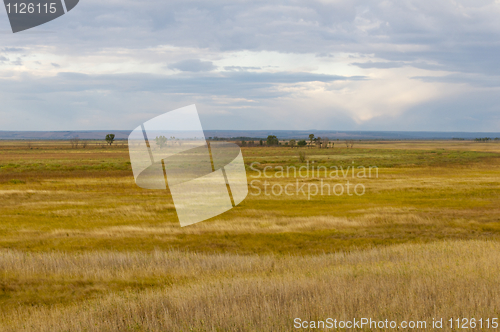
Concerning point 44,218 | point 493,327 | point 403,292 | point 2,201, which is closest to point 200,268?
point 403,292

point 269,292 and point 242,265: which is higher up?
point 269,292

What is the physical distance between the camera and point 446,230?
19.1 metres

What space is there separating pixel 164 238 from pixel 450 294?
1343cm

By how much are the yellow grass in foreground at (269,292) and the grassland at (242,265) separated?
37 mm

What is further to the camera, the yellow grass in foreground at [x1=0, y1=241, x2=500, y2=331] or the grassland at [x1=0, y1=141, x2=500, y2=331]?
the grassland at [x1=0, y1=141, x2=500, y2=331]

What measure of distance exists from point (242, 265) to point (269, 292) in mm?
3890

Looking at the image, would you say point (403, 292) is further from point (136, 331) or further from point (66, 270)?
point (66, 270)

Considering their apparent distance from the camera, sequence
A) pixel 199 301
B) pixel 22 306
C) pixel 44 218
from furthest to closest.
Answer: pixel 44 218, pixel 22 306, pixel 199 301

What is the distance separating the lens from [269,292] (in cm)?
853

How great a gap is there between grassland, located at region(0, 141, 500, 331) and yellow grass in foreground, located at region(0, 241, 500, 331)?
0.04 metres

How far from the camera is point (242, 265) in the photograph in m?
12.3

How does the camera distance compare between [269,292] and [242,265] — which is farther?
[242,265]

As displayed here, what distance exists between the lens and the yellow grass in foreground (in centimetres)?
699

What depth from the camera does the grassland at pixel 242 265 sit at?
7.31 meters
